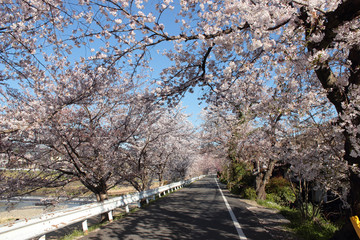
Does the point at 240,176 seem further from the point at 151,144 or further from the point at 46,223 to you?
the point at 46,223

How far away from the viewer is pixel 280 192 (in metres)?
16.7

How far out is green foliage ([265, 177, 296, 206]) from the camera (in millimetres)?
15289

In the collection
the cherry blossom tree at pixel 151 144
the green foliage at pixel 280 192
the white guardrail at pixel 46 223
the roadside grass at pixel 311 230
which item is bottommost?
the green foliage at pixel 280 192

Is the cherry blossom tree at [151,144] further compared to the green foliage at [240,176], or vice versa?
the green foliage at [240,176]

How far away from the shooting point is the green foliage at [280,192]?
50.2 feet

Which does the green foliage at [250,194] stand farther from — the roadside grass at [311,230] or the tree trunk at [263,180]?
the roadside grass at [311,230]

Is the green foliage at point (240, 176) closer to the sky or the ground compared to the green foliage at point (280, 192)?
closer to the sky

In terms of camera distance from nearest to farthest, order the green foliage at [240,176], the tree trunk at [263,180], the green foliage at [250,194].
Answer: the tree trunk at [263,180], the green foliage at [250,194], the green foliage at [240,176]

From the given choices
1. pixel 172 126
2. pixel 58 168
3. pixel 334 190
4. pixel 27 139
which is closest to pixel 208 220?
pixel 334 190

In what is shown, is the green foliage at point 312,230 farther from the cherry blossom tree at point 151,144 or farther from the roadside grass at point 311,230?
the cherry blossom tree at point 151,144

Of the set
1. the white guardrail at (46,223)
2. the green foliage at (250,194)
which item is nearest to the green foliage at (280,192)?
the green foliage at (250,194)

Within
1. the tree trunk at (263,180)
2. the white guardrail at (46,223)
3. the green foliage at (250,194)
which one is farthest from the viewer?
the green foliage at (250,194)

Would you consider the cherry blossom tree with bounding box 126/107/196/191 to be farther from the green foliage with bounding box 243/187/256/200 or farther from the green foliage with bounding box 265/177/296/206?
the green foliage with bounding box 265/177/296/206

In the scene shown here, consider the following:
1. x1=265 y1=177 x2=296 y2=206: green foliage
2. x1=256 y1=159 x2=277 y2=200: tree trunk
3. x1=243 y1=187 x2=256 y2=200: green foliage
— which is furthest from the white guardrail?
x1=265 y1=177 x2=296 y2=206: green foliage
